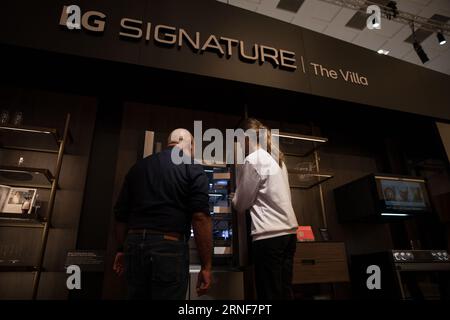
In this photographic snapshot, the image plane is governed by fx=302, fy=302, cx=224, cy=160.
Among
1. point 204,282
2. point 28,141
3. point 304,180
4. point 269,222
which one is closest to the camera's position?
point 204,282

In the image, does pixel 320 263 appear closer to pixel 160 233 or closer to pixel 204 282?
pixel 204 282

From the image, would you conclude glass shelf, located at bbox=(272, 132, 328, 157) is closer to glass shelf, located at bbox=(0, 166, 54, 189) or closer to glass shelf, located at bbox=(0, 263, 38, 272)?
glass shelf, located at bbox=(0, 166, 54, 189)

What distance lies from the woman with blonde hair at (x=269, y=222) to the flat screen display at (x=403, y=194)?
1.73m

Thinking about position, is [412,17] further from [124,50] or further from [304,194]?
[124,50]

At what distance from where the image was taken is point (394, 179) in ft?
11.0

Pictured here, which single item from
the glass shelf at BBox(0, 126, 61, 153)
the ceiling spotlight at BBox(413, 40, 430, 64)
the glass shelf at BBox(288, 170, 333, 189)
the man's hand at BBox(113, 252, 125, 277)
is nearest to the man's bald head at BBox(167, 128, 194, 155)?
the man's hand at BBox(113, 252, 125, 277)

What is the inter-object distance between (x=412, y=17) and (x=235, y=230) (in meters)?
4.22

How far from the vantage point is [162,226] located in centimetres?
148

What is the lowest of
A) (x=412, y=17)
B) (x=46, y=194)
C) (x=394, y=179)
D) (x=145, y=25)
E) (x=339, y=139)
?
(x=46, y=194)

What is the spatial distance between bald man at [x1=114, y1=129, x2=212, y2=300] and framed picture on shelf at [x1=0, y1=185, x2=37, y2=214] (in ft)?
4.21

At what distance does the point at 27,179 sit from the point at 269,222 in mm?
2144

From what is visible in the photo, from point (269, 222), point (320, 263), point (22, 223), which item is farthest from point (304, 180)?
point (22, 223)
